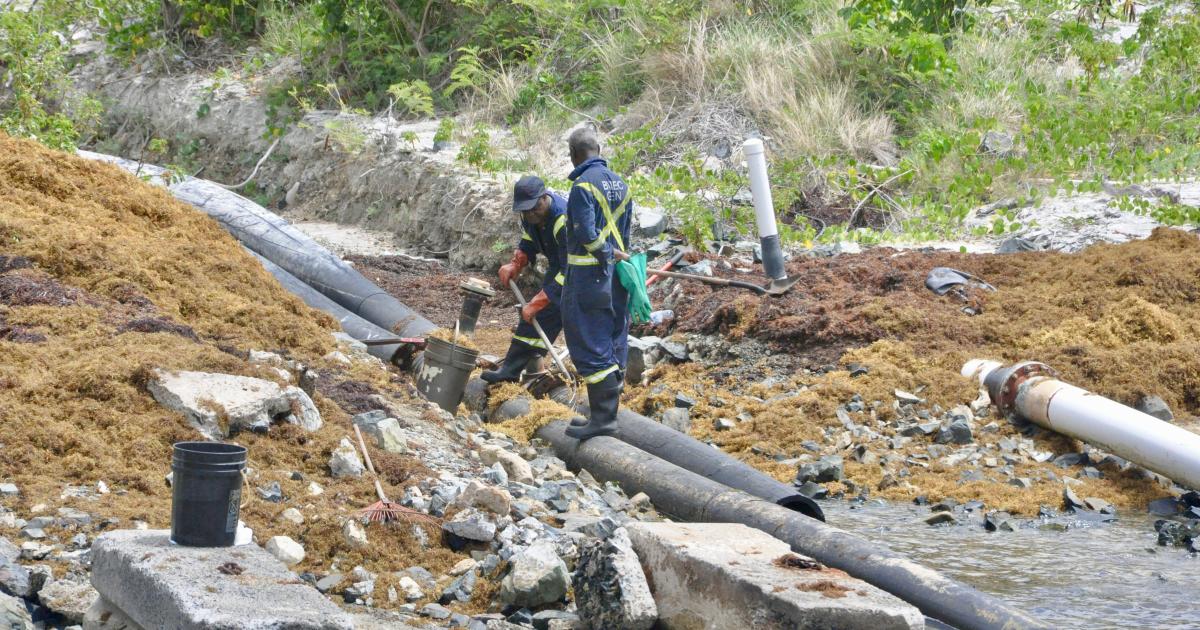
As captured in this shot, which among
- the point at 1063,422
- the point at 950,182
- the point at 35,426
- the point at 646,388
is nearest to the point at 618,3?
the point at 950,182

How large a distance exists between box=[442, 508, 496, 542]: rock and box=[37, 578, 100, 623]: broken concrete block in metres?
1.38

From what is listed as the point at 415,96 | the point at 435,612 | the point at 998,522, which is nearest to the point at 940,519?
the point at 998,522

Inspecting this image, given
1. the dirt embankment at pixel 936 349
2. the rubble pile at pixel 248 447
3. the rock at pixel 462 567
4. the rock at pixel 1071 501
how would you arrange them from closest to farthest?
1. the rubble pile at pixel 248 447
2. the rock at pixel 462 567
3. the rock at pixel 1071 501
4. the dirt embankment at pixel 936 349

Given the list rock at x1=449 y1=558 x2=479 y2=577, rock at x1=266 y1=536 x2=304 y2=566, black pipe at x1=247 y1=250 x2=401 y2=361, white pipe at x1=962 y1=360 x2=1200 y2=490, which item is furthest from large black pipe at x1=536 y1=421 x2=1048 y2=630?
white pipe at x1=962 y1=360 x2=1200 y2=490

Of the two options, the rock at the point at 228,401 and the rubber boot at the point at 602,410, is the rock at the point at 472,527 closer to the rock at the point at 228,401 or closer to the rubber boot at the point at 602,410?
the rock at the point at 228,401

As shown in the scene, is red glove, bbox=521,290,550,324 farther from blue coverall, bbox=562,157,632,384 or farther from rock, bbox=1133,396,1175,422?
rock, bbox=1133,396,1175,422

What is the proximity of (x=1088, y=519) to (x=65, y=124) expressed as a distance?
956cm

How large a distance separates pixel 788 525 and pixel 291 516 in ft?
6.78

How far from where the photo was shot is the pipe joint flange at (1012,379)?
7.24m

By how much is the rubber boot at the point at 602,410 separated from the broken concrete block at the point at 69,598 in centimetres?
318

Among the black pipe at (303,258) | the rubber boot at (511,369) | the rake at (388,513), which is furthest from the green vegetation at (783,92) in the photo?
the rake at (388,513)

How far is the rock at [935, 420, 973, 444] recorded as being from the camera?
713cm

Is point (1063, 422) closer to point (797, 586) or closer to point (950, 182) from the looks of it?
point (797, 586)

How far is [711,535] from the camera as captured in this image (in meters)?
4.38
